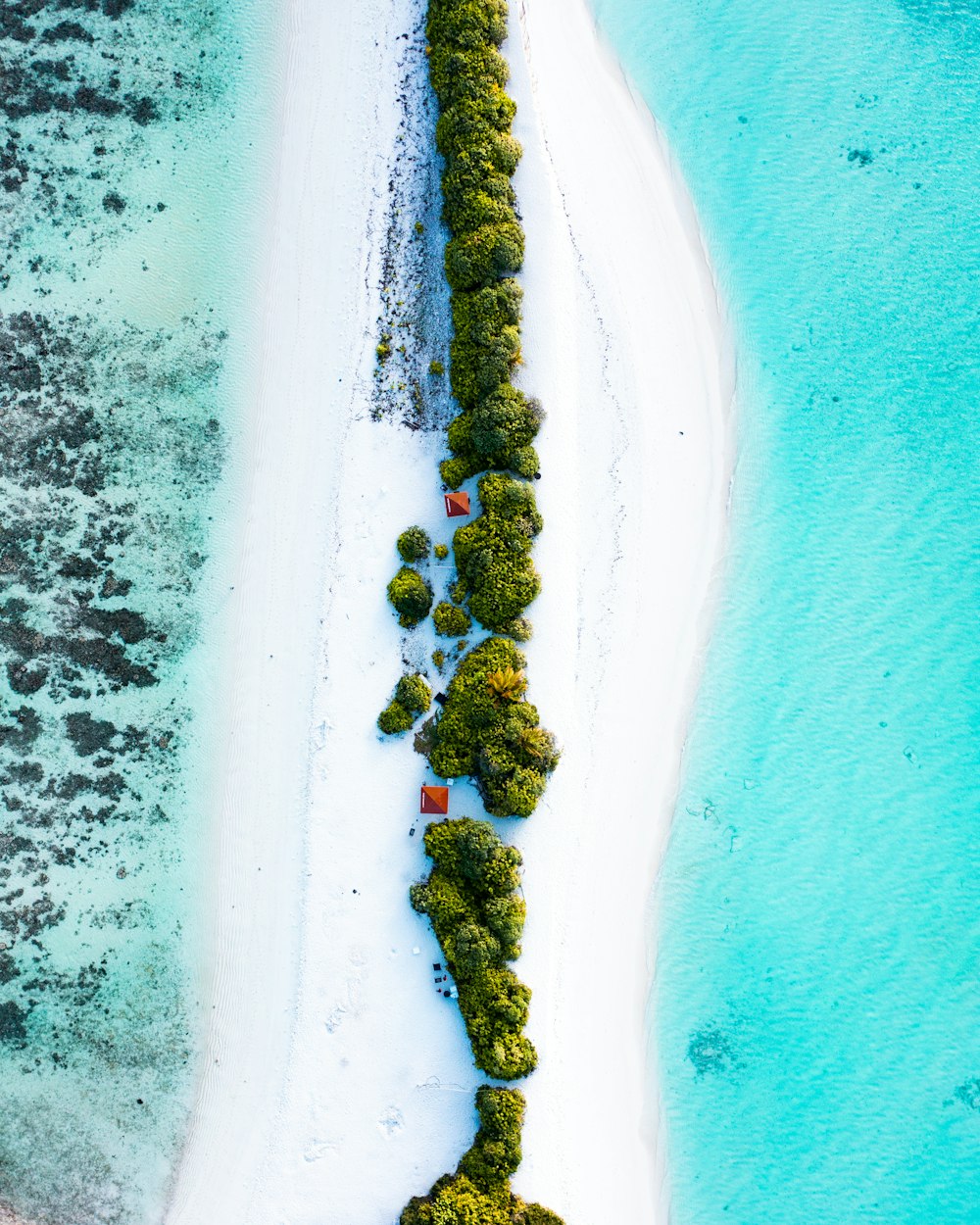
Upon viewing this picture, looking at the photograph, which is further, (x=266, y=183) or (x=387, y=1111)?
(x=266, y=183)

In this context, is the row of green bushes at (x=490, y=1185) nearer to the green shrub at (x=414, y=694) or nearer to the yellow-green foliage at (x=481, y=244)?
the green shrub at (x=414, y=694)

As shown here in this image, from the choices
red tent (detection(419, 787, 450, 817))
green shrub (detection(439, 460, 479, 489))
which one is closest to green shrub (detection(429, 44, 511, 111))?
green shrub (detection(439, 460, 479, 489))

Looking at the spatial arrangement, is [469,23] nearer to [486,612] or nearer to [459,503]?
[459,503]

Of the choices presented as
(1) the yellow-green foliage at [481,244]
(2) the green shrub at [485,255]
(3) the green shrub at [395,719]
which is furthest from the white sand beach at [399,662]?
(2) the green shrub at [485,255]

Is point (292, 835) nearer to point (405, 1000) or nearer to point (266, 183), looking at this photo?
point (405, 1000)

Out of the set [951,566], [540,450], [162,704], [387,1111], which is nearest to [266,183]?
[540,450]

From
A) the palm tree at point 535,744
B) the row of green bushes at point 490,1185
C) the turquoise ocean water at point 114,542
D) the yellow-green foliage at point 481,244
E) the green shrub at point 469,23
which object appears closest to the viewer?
the row of green bushes at point 490,1185

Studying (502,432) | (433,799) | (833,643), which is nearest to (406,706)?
(433,799)
